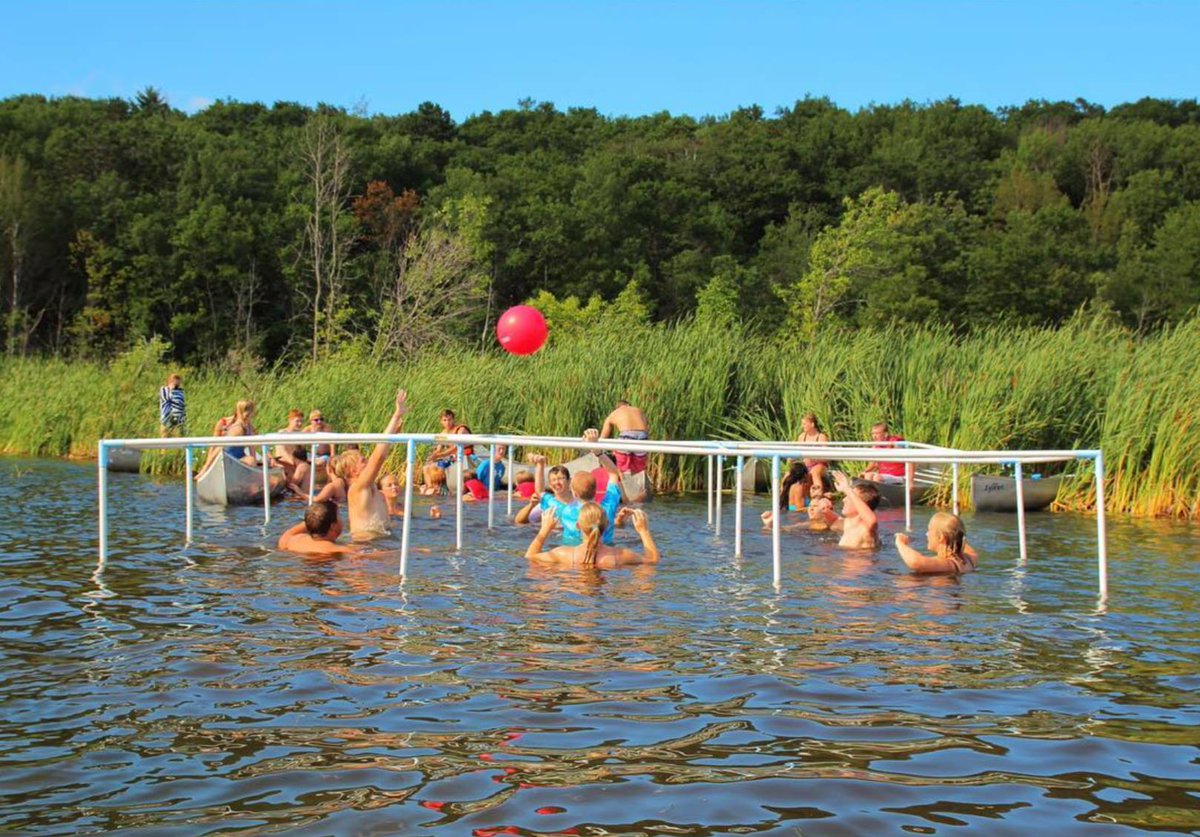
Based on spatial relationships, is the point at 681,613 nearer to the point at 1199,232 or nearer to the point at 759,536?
the point at 759,536

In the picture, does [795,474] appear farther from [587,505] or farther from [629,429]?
[587,505]

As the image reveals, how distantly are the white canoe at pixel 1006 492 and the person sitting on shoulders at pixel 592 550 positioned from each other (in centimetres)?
783

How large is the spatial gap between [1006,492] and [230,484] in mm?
10652

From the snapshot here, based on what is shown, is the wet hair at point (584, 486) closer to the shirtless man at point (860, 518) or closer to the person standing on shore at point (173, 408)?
the shirtless man at point (860, 518)

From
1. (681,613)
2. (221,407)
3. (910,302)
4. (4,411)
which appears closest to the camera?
(681,613)

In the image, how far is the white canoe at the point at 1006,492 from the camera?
60.8 ft

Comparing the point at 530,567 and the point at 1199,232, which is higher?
the point at 1199,232

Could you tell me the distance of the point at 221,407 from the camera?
25422 millimetres

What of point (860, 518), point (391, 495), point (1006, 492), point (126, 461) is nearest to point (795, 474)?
point (1006, 492)

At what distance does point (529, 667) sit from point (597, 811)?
247 centimetres

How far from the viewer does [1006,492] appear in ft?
61.1

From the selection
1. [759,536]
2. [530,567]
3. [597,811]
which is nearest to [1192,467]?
[759,536]

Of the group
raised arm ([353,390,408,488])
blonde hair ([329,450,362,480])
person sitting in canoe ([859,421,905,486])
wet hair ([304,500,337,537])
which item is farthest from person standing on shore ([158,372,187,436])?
person sitting in canoe ([859,421,905,486])

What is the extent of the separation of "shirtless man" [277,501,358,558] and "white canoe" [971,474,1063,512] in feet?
31.4
